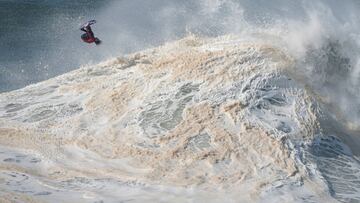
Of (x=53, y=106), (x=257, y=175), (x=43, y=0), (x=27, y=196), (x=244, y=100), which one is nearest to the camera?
(x=27, y=196)

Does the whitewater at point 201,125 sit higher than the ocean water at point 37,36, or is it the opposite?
the ocean water at point 37,36

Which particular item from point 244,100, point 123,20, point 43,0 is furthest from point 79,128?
point 43,0

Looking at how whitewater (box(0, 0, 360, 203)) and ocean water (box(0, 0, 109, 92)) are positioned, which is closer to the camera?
whitewater (box(0, 0, 360, 203))

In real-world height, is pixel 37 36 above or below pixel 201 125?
above

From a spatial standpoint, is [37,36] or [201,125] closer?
[201,125]

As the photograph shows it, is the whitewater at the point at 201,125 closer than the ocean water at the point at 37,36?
Yes

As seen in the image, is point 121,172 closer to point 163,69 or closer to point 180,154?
point 180,154

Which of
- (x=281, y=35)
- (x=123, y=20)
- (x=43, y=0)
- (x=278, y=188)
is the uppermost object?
(x=43, y=0)

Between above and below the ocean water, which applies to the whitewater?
below
